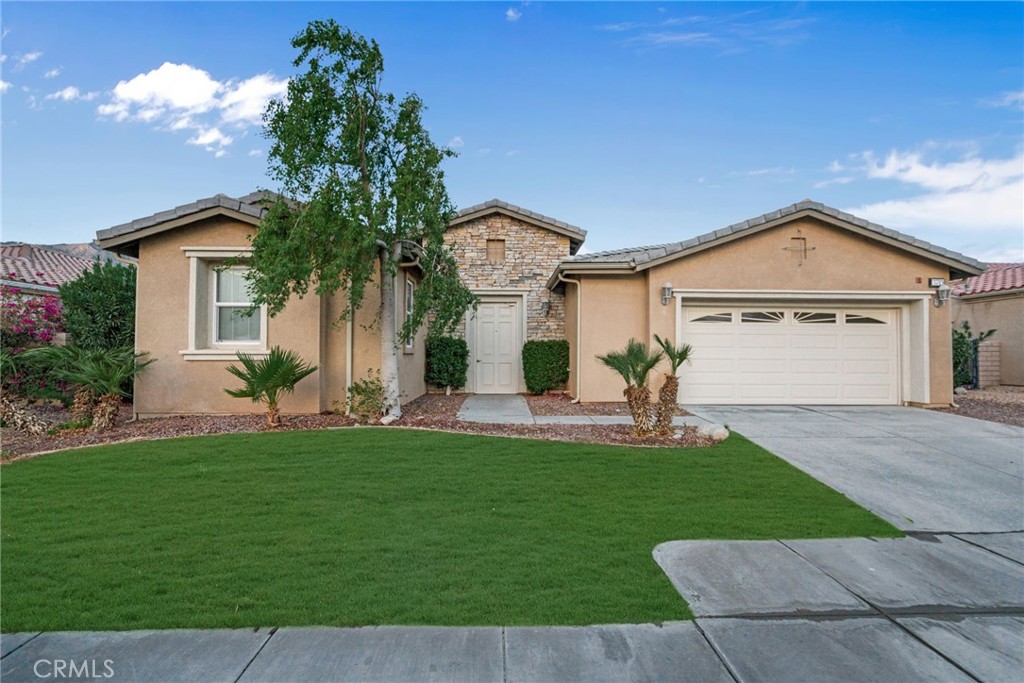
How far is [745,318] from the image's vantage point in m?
12.3

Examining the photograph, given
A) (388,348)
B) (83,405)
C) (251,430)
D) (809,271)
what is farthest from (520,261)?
(83,405)

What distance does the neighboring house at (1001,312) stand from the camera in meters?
16.2

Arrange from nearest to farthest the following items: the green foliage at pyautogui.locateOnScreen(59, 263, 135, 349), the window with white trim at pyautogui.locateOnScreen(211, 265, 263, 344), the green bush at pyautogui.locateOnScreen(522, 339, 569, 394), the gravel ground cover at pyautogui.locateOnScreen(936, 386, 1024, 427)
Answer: the window with white trim at pyautogui.locateOnScreen(211, 265, 263, 344) → the gravel ground cover at pyautogui.locateOnScreen(936, 386, 1024, 427) → the green foliage at pyautogui.locateOnScreen(59, 263, 135, 349) → the green bush at pyautogui.locateOnScreen(522, 339, 569, 394)

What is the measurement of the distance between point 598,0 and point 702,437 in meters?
9.00

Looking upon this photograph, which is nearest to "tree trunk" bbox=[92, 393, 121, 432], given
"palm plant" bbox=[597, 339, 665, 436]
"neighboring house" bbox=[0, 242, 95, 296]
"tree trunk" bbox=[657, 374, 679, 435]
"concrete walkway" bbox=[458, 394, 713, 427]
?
"concrete walkway" bbox=[458, 394, 713, 427]

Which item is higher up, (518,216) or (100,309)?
(518,216)

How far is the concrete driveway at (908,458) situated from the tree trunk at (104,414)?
32.6ft

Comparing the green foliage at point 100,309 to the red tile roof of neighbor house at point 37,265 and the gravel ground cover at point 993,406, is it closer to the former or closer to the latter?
the red tile roof of neighbor house at point 37,265

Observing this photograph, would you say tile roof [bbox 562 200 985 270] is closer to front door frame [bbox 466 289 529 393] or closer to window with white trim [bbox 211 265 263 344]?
front door frame [bbox 466 289 529 393]

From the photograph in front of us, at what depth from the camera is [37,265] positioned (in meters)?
17.9

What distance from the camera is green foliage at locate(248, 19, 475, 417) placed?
8367 millimetres

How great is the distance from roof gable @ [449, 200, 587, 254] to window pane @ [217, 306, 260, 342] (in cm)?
694

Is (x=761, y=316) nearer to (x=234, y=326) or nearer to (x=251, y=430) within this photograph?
(x=251, y=430)

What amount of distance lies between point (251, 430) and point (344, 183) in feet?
13.6
